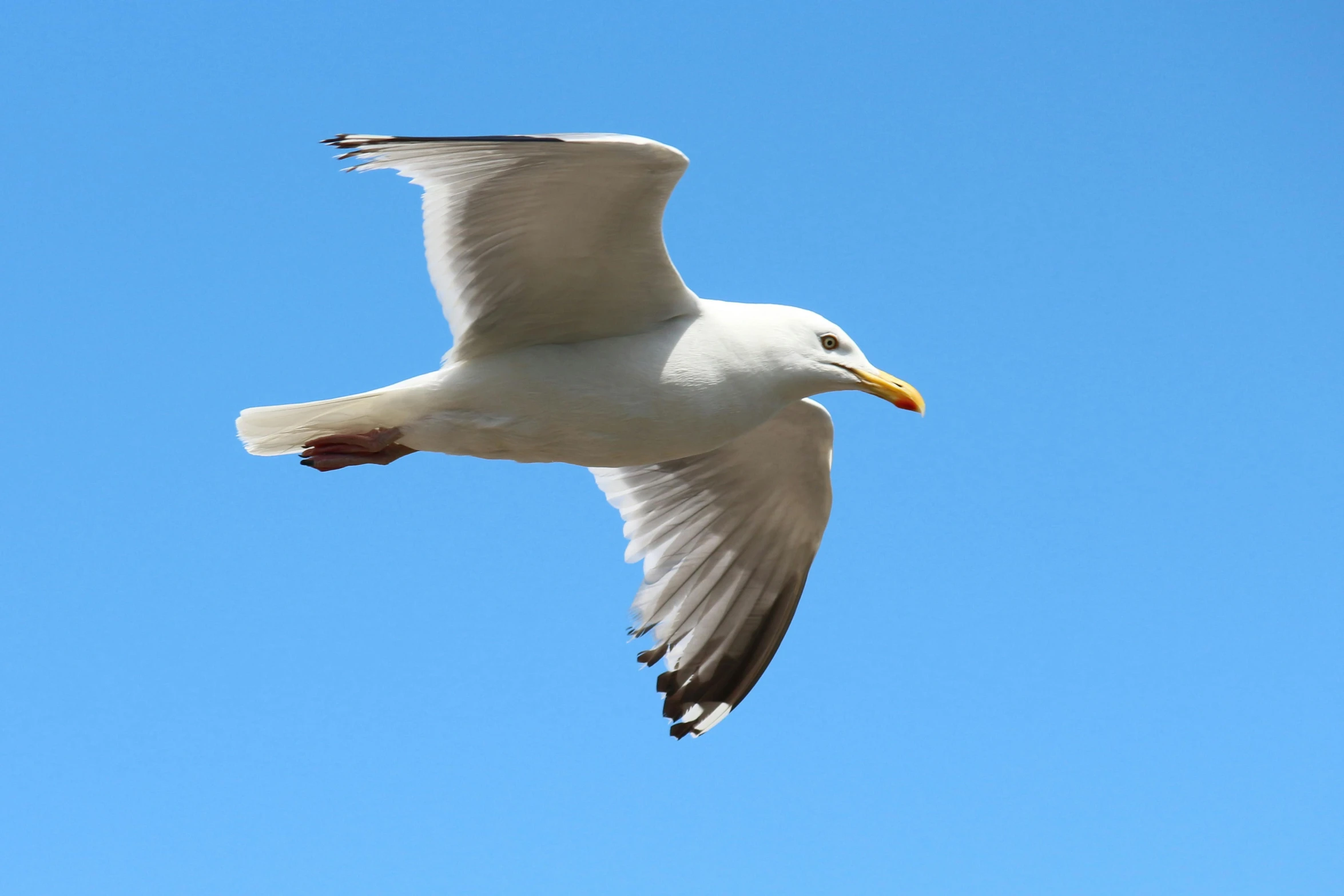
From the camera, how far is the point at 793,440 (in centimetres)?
800

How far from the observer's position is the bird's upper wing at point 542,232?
5.76 metres

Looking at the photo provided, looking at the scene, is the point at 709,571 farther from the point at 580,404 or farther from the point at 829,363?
the point at 580,404

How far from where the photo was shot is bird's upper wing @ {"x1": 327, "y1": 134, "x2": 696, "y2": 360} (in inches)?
227

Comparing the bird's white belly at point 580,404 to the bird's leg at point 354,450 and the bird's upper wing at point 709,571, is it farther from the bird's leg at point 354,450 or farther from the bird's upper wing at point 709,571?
the bird's upper wing at point 709,571

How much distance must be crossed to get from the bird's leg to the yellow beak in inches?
82.5

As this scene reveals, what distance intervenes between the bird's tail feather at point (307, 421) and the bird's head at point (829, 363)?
1.77m

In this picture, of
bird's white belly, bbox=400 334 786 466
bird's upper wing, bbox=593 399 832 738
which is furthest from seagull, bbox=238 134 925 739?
bird's upper wing, bbox=593 399 832 738

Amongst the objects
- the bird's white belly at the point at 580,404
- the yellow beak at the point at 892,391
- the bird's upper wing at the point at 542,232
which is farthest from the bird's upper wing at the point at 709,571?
the bird's upper wing at the point at 542,232

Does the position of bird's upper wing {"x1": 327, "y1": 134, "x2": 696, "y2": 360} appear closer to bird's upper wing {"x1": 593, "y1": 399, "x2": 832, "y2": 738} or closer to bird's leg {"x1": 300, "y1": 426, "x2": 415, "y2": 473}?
bird's leg {"x1": 300, "y1": 426, "x2": 415, "y2": 473}

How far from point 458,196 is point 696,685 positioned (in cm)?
339

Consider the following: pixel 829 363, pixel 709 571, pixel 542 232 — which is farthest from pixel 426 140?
pixel 709 571

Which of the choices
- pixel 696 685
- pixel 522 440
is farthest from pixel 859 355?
pixel 696 685

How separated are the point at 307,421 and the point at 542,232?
1.37 meters

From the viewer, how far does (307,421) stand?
261 inches
